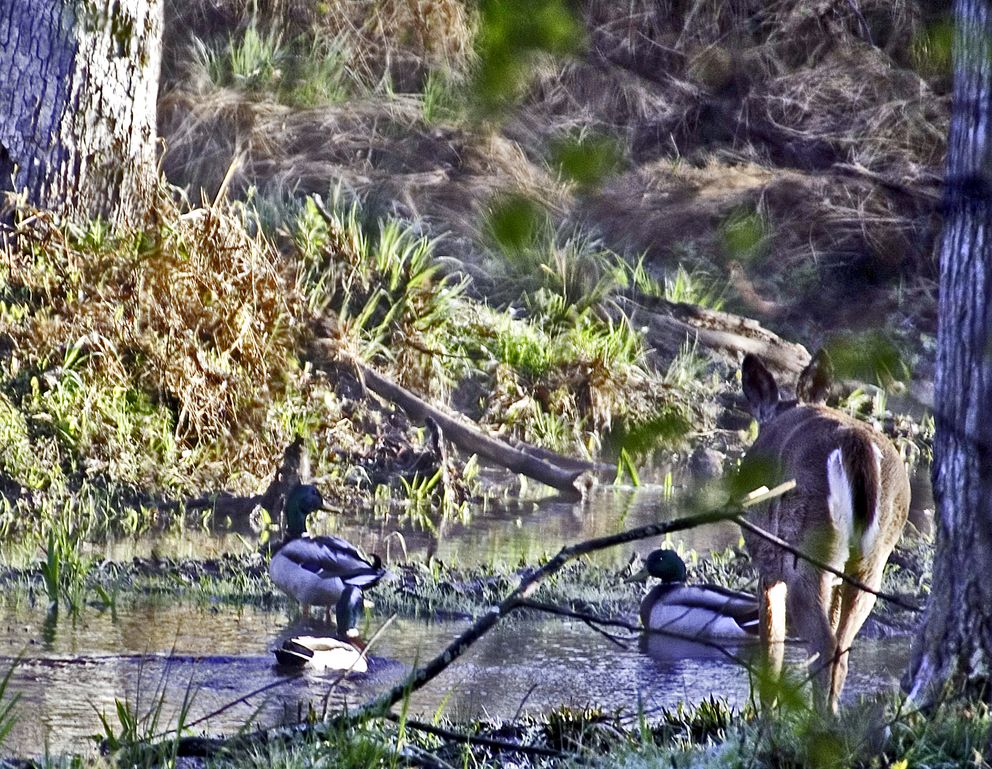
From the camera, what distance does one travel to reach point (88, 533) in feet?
25.0

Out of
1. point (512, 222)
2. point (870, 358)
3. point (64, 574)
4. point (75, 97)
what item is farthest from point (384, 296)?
point (870, 358)

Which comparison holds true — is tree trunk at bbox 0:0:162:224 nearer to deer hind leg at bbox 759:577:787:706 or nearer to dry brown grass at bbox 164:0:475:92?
dry brown grass at bbox 164:0:475:92

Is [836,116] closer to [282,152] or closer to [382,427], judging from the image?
[282,152]

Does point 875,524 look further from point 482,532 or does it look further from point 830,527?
point 482,532

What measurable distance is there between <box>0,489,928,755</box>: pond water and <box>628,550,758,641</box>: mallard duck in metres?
0.16

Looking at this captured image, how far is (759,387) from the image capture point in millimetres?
5578

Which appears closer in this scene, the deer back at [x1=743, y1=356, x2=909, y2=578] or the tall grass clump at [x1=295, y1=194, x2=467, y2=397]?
the deer back at [x1=743, y1=356, x2=909, y2=578]

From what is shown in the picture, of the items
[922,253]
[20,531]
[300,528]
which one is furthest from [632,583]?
[922,253]

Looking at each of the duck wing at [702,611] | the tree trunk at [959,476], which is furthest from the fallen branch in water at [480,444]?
the tree trunk at [959,476]

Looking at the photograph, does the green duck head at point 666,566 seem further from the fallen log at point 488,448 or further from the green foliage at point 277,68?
the green foliage at point 277,68

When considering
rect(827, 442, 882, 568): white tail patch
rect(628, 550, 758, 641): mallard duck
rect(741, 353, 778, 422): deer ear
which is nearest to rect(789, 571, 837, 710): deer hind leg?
rect(827, 442, 882, 568): white tail patch

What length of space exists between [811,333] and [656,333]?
44.4 inches

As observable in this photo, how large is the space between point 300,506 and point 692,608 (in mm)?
1898

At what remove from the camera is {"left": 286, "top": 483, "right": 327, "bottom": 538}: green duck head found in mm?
7051
